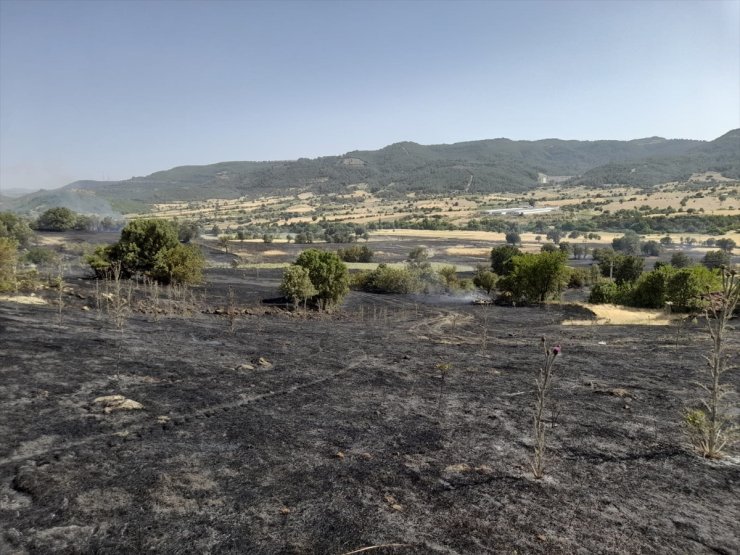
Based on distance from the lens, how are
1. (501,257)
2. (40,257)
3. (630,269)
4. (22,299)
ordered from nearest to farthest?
(22,299) → (40,257) → (630,269) → (501,257)

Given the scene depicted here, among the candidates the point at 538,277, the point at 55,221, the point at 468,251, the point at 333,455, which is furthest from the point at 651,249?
the point at 55,221

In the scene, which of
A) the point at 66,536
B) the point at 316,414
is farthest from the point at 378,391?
the point at 66,536

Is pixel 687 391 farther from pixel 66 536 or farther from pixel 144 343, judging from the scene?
pixel 144 343

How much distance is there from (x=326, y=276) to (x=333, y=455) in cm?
2994

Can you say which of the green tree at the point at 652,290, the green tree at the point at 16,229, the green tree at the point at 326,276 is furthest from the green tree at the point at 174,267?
the green tree at the point at 16,229

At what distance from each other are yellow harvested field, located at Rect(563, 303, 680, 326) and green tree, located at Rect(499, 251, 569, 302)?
3.82 metres

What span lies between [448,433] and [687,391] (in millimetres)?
8671

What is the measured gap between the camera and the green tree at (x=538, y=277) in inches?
1702

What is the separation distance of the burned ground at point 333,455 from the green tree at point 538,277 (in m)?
24.5

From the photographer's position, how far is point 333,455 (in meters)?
9.19

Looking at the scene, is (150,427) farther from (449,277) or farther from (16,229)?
(16,229)

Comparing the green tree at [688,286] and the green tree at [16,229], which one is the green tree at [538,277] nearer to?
the green tree at [688,286]

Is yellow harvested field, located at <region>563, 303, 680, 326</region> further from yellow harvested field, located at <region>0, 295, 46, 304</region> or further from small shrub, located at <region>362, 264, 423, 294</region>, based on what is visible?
yellow harvested field, located at <region>0, 295, 46, 304</region>

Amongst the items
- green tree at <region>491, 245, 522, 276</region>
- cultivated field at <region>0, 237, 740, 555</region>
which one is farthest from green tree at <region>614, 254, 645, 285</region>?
cultivated field at <region>0, 237, 740, 555</region>
